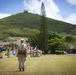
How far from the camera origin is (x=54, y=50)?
124625 millimetres

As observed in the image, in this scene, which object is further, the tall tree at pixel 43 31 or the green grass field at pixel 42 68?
the tall tree at pixel 43 31

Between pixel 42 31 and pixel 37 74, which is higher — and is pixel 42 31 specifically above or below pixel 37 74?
above

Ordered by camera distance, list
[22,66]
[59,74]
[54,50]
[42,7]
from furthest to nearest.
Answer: [54,50] < [42,7] < [22,66] < [59,74]

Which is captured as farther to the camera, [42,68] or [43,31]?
[43,31]

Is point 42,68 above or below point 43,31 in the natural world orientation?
below

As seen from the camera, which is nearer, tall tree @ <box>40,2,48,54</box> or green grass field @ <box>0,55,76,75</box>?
green grass field @ <box>0,55,76,75</box>

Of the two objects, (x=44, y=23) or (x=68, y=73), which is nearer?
(x=68, y=73)

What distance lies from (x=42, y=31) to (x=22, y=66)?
299ft

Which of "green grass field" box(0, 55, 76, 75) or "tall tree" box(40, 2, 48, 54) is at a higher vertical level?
"tall tree" box(40, 2, 48, 54)

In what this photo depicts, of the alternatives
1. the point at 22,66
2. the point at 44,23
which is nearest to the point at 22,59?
the point at 22,66

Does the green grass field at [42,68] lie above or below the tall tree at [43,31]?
below

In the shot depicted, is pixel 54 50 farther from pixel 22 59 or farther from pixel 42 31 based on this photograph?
pixel 22 59

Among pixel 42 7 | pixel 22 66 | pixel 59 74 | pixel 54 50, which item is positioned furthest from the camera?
pixel 54 50

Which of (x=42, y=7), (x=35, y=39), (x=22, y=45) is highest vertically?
(x=42, y=7)
